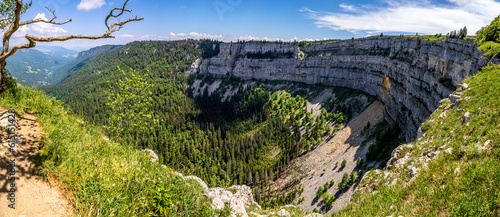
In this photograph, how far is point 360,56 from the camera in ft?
322

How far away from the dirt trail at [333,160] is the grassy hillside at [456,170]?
2776 cm

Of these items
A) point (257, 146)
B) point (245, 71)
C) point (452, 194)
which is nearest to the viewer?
point (452, 194)

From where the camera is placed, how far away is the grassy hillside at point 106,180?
7.61m

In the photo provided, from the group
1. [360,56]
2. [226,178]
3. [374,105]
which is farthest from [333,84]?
[226,178]

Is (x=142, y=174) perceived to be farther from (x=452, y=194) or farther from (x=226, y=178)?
(x=226, y=178)

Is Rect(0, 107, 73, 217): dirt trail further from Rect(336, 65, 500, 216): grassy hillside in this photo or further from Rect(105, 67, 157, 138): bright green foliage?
Rect(336, 65, 500, 216): grassy hillside

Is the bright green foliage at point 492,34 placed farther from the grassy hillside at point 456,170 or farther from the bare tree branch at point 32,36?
the bare tree branch at point 32,36

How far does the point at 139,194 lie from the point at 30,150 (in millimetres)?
5403

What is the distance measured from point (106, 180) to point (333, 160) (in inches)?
2381

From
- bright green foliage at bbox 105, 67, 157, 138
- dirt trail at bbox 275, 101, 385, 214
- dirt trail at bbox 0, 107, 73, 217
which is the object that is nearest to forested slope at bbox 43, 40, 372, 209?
dirt trail at bbox 275, 101, 385, 214

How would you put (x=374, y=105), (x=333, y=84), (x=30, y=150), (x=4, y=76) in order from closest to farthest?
1. (x=30, y=150)
2. (x=4, y=76)
3. (x=374, y=105)
4. (x=333, y=84)

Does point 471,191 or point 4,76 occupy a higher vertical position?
point 4,76

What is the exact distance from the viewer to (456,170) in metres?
11.2

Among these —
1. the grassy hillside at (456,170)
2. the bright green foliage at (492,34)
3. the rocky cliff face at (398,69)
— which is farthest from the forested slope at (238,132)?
the bright green foliage at (492,34)
